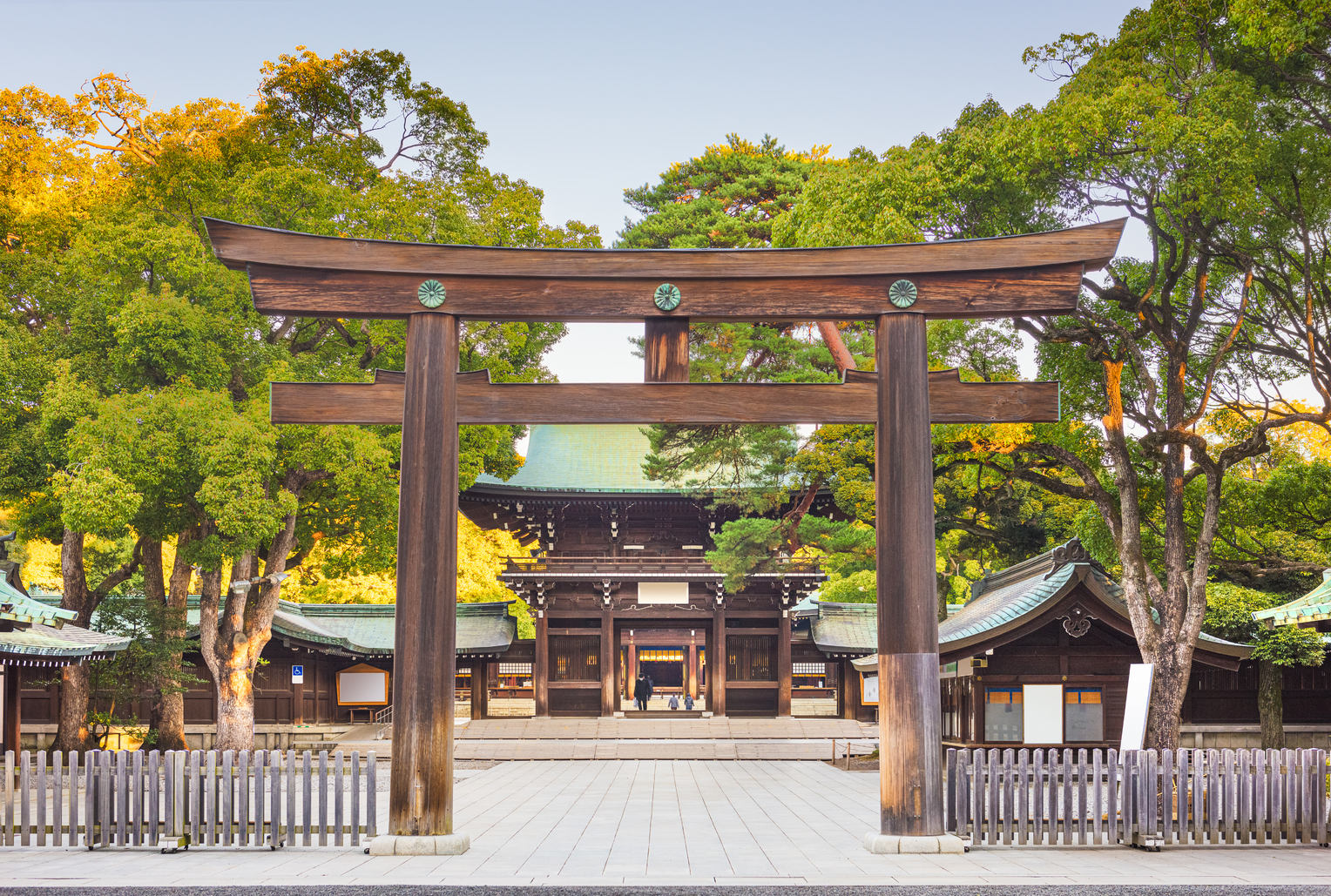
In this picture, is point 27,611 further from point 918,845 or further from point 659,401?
point 918,845

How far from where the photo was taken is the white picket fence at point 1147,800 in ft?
30.6

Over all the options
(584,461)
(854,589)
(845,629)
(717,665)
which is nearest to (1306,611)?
(717,665)

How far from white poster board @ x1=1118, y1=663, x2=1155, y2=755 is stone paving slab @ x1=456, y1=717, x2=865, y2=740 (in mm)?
15272

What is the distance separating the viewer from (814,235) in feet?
49.7

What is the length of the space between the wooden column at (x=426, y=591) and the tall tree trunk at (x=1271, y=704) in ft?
54.5

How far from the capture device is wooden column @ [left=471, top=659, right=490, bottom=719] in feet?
89.7

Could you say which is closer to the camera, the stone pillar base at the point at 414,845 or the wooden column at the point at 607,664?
the stone pillar base at the point at 414,845

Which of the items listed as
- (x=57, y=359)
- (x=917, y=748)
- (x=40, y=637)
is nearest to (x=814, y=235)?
(x=917, y=748)

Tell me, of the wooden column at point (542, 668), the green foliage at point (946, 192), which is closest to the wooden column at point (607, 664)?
the wooden column at point (542, 668)

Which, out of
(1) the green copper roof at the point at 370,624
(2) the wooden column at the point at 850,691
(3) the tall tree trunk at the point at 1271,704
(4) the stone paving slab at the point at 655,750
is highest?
(1) the green copper roof at the point at 370,624

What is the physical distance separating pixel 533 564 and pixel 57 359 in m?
12.7

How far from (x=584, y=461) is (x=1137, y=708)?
68.1ft

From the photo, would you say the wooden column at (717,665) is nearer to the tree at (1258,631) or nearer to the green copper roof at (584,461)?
the green copper roof at (584,461)

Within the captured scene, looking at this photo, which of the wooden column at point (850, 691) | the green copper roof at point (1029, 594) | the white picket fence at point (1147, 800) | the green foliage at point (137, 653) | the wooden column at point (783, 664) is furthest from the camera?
the wooden column at point (850, 691)
